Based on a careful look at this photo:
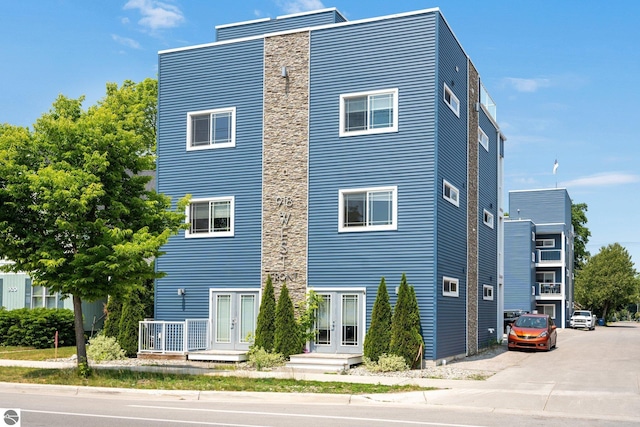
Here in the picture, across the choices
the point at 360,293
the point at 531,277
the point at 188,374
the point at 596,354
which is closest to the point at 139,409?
the point at 188,374

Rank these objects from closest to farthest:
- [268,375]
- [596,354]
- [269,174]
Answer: [268,375] → [269,174] → [596,354]

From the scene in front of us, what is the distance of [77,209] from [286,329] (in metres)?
8.65

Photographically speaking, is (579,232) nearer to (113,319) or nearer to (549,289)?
(549,289)

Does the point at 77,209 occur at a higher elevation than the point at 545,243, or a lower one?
lower

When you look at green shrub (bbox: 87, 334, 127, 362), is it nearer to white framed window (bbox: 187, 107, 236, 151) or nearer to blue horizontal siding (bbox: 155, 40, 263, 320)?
blue horizontal siding (bbox: 155, 40, 263, 320)

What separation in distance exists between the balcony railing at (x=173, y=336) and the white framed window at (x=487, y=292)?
42.5 feet

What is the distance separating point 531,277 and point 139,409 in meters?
51.8

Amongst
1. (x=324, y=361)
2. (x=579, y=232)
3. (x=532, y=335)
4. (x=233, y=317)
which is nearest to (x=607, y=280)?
(x=579, y=232)

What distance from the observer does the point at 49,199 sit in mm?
18406

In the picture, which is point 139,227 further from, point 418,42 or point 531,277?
point 531,277

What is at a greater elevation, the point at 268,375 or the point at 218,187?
the point at 218,187

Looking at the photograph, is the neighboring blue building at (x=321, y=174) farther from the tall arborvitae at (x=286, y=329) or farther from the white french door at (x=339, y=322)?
the tall arborvitae at (x=286, y=329)

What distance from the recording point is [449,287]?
25906 mm

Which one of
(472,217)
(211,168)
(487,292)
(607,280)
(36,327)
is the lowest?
(36,327)
